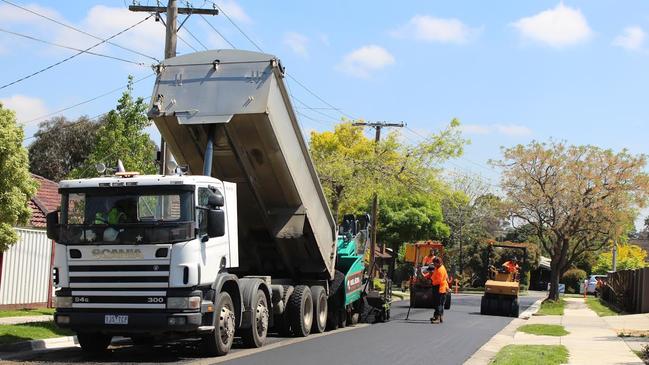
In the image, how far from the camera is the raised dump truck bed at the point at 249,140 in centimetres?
1337

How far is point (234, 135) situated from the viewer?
13766mm

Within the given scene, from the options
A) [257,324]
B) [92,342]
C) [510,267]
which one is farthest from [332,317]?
[510,267]

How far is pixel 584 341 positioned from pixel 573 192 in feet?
60.6

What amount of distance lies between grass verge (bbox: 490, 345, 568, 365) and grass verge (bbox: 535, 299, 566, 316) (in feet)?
47.6

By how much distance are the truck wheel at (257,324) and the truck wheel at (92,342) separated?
228 cm

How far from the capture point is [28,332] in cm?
1366

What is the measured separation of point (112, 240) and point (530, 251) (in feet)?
177

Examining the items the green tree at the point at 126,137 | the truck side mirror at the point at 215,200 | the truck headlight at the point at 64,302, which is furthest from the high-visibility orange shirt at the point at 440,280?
the truck headlight at the point at 64,302

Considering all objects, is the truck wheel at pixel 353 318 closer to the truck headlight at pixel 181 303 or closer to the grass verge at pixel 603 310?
the truck headlight at pixel 181 303

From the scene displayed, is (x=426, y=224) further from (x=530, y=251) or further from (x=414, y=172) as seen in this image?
(x=414, y=172)

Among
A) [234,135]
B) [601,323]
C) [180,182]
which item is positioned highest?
[234,135]

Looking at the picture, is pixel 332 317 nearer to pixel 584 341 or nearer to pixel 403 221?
pixel 584 341

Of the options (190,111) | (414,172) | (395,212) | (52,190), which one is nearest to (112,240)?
(190,111)

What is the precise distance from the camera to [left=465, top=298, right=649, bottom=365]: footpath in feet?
43.7
